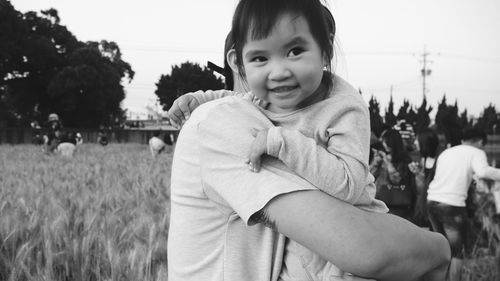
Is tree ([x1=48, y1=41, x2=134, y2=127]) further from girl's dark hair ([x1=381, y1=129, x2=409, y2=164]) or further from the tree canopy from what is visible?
girl's dark hair ([x1=381, y1=129, x2=409, y2=164])

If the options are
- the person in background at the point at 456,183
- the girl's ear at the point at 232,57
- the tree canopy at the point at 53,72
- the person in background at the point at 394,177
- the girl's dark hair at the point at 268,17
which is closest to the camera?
the girl's dark hair at the point at 268,17

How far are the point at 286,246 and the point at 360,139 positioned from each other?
32cm

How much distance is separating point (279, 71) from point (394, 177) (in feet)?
14.3

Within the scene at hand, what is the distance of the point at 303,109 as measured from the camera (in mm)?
1186

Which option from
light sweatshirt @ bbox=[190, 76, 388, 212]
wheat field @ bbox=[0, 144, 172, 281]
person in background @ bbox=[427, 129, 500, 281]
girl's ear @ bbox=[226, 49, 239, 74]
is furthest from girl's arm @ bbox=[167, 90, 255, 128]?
person in background @ bbox=[427, 129, 500, 281]

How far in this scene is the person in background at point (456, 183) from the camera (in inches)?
180

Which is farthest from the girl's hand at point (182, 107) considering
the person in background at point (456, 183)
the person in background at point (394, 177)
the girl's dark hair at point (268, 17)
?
the person in background at point (394, 177)

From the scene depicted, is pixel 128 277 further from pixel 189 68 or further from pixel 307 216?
pixel 189 68

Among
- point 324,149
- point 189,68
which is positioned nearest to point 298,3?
point 324,149

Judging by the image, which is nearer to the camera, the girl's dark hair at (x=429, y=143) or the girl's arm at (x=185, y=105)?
the girl's arm at (x=185, y=105)

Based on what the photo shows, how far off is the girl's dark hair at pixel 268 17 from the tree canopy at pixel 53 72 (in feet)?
132

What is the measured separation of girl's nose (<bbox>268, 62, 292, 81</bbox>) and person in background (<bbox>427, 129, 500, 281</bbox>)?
12.9 ft

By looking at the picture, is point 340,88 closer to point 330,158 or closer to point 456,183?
point 330,158

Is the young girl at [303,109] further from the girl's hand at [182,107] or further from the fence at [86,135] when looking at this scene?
the fence at [86,135]
